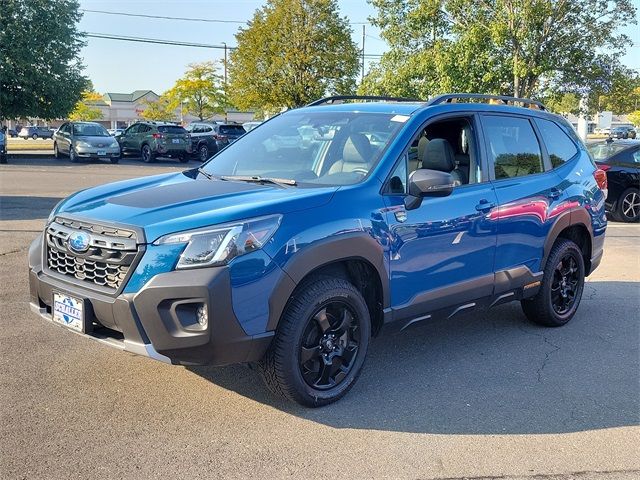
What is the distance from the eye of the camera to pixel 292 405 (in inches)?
156

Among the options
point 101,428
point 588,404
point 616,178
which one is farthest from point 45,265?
point 616,178

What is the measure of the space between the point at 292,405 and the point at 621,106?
24.0m

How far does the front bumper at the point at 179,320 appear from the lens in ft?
10.8

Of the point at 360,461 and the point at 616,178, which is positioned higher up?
the point at 616,178

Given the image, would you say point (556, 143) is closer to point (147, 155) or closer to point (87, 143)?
point (87, 143)

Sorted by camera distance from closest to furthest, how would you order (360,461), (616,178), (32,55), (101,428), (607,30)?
(360,461), (101,428), (616,178), (607,30), (32,55)

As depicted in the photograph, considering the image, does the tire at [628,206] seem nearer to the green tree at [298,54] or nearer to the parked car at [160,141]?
the parked car at [160,141]

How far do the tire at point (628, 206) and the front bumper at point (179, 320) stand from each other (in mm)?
10749

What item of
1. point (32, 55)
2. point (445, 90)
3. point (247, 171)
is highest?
point (32, 55)

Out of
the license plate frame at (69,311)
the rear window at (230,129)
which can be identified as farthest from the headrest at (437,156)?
the rear window at (230,129)

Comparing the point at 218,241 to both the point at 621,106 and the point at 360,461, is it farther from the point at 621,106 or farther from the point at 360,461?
the point at 621,106

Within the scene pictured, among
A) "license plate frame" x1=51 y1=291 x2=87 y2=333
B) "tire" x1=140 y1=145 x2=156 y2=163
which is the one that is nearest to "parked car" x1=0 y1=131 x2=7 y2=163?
"tire" x1=140 y1=145 x2=156 y2=163

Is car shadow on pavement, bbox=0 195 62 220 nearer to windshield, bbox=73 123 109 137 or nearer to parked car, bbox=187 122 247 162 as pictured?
windshield, bbox=73 123 109 137

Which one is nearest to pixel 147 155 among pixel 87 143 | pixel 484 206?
pixel 87 143
